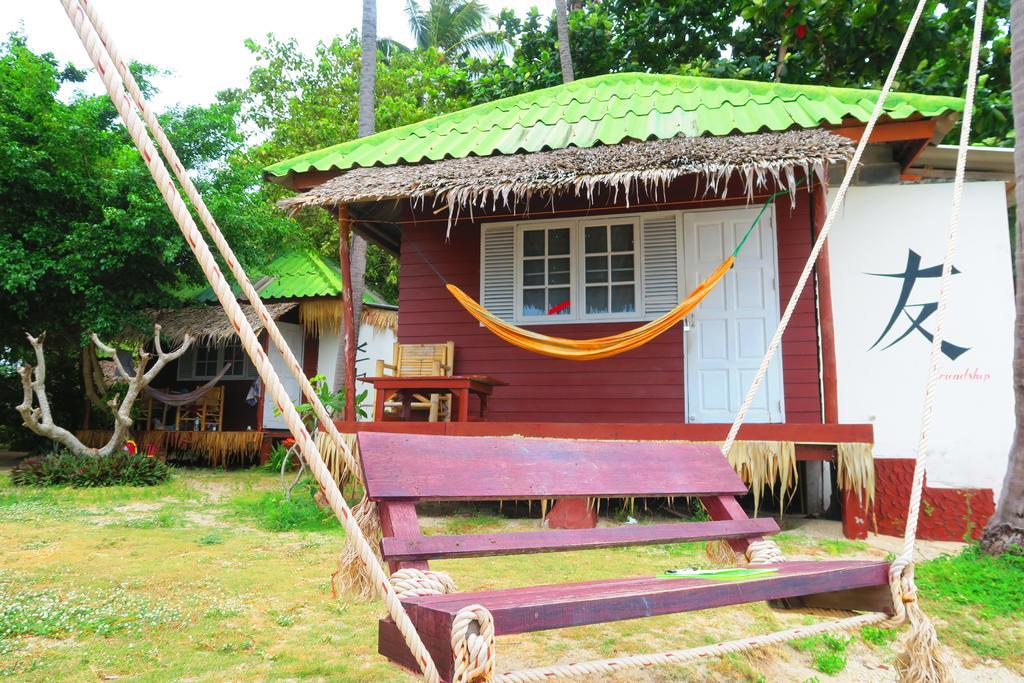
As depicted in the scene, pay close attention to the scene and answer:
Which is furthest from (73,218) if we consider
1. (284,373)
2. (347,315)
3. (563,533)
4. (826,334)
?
(563,533)

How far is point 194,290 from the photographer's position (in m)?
9.84

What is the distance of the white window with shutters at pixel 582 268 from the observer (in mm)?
5512

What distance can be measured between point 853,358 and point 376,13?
270 inches

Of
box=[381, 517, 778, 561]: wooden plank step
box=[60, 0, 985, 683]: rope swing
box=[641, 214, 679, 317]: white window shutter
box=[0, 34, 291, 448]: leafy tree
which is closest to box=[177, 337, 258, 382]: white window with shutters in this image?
box=[0, 34, 291, 448]: leafy tree

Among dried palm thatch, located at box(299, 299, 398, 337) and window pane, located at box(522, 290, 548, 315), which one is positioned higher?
dried palm thatch, located at box(299, 299, 398, 337)

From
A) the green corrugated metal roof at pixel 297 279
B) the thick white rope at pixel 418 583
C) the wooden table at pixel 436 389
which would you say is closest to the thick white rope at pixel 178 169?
the thick white rope at pixel 418 583

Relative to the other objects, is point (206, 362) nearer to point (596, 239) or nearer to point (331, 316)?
point (331, 316)

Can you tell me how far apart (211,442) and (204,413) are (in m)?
0.54

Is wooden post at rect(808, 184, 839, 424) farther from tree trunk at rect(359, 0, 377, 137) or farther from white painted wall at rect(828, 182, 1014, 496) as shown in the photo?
tree trunk at rect(359, 0, 377, 137)

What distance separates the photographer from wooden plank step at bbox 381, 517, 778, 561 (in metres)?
1.29

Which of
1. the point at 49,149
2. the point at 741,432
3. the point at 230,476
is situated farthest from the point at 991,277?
the point at 49,149

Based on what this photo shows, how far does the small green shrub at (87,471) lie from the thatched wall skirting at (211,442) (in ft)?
6.44

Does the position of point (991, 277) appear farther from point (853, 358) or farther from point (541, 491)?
point (541, 491)

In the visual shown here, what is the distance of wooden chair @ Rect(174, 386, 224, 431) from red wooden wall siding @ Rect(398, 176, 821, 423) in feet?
14.7
